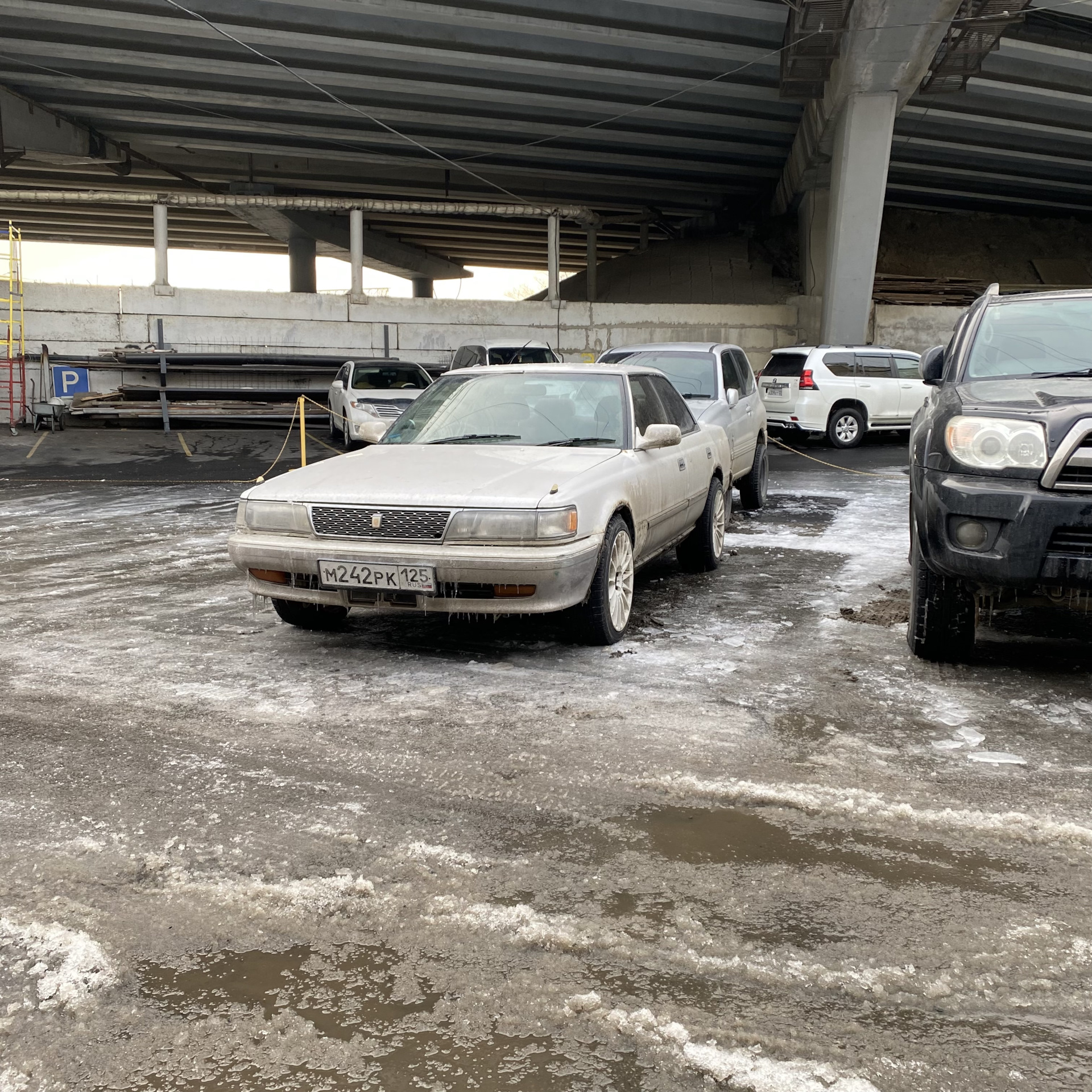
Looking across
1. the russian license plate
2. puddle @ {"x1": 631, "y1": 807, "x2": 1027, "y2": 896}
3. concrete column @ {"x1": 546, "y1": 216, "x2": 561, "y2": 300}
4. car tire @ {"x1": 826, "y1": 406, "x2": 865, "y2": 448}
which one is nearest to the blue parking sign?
concrete column @ {"x1": 546, "y1": 216, "x2": 561, "y2": 300}

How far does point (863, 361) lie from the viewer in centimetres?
1888

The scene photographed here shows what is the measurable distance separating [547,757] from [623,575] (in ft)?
6.38

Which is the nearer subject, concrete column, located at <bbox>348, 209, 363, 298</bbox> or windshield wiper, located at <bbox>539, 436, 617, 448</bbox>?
windshield wiper, located at <bbox>539, 436, 617, 448</bbox>

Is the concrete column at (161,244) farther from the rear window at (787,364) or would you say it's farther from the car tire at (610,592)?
the car tire at (610,592)

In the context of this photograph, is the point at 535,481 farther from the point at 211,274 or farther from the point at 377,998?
the point at 211,274

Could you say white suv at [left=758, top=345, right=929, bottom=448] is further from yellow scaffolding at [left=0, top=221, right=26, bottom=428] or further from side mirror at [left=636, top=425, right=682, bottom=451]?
yellow scaffolding at [left=0, top=221, right=26, bottom=428]

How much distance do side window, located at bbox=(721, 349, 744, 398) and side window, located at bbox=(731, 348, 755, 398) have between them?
5 centimetres

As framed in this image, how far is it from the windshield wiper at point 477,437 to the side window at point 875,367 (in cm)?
1379

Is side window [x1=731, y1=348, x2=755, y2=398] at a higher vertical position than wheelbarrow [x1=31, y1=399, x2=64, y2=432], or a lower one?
higher

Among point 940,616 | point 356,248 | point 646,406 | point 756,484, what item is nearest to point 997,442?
point 940,616

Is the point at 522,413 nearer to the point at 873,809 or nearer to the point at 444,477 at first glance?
Result: the point at 444,477

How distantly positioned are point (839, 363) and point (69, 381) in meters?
15.4

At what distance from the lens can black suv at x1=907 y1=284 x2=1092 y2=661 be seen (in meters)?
4.50

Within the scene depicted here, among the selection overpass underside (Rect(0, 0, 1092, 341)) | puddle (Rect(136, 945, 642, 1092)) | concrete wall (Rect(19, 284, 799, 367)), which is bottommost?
puddle (Rect(136, 945, 642, 1092))
